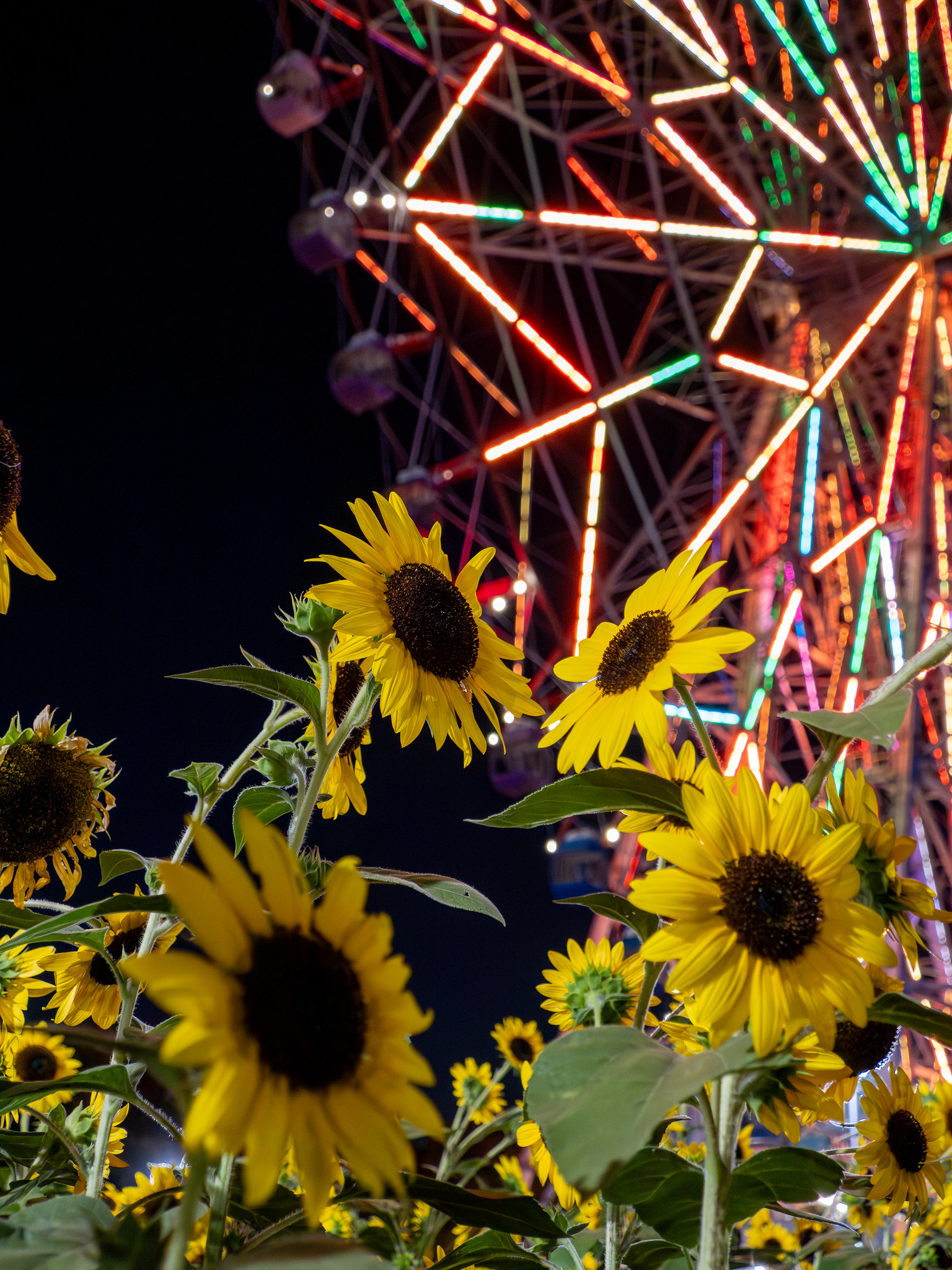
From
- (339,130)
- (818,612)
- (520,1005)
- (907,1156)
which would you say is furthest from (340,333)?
(907,1156)

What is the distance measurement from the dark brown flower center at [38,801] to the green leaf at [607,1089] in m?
0.33

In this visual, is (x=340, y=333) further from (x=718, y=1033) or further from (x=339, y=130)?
(x=718, y=1033)

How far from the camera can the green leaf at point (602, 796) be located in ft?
1.33

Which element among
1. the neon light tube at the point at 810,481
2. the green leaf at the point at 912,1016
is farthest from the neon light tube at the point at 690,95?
the green leaf at the point at 912,1016

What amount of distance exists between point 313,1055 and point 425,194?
171 inches

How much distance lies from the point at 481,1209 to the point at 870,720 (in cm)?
25

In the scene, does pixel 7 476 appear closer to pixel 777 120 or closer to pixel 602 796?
pixel 602 796

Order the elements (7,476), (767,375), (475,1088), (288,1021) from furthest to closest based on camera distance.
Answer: (767,375) < (475,1088) < (7,476) < (288,1021)

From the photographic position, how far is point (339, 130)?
5.26m

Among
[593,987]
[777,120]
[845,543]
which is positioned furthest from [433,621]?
[777,120]

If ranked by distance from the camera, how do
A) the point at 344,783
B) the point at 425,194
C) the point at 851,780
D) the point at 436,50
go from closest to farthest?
the point at 851,780, the point at 344,783, the point at 436,50, the point at 425,194

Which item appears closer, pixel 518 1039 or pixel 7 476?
pixel 7 476

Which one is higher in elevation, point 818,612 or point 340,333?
point 340,333

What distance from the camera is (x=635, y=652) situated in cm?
50
